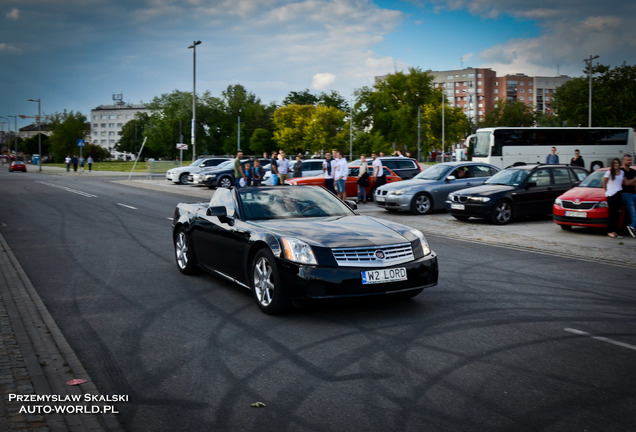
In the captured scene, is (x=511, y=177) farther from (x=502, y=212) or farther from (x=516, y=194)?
(x=502, y=212)

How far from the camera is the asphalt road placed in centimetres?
390

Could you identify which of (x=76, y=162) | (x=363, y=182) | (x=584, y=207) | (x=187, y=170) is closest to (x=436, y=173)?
(x=363, y=182)

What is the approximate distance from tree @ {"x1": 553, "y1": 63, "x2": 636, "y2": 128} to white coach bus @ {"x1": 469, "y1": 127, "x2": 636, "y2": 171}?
62.4ft

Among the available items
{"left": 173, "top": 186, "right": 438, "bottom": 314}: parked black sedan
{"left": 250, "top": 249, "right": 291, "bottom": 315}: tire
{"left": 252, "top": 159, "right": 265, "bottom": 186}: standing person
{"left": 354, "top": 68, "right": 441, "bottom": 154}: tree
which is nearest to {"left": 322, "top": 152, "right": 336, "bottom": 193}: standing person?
{"left": 252, "top": 159, "right": 265, "bottom": 186}: standing person

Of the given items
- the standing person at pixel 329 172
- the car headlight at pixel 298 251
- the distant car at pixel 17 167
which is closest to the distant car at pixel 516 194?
the standing person at pixel 329 172

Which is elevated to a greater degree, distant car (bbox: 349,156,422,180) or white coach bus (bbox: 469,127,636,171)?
white coach bus (bbox: 469,127,636,171)

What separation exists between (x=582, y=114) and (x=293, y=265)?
59372mm

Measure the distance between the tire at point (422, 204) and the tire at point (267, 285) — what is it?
13.5m

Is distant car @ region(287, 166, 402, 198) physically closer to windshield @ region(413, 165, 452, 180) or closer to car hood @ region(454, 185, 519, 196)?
windshield @ region(413, 165, 452, 180)

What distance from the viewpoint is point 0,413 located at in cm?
384

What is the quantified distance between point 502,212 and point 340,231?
37.4 ft

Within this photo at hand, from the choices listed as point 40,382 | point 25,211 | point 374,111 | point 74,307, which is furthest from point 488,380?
point 374,111

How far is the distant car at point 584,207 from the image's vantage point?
46.7ft

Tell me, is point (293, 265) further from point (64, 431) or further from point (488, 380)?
point (64, 431)
